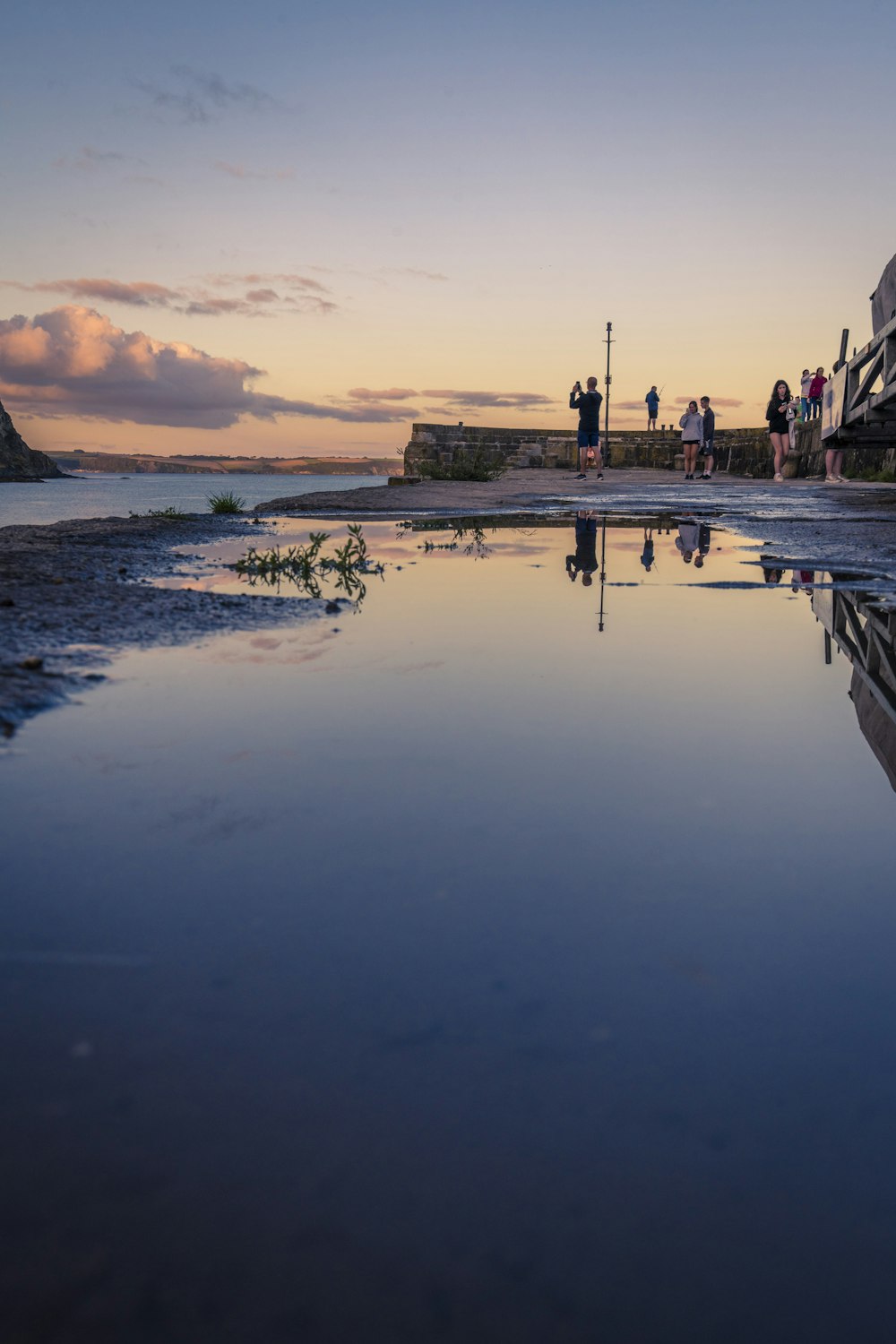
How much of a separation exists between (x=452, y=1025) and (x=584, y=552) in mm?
5600

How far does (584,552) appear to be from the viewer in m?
6.51

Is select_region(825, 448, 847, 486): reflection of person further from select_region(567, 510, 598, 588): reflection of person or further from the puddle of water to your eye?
the puddle of water

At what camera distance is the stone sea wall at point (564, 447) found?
87.7 feet

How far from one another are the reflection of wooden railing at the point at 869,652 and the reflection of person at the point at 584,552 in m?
1.23

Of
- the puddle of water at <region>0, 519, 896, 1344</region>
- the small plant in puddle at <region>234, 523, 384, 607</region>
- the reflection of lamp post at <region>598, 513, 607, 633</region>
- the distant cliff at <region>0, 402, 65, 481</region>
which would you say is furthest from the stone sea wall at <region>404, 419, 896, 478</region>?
the distant cliff at <region>0, 402, 65, 481</region>

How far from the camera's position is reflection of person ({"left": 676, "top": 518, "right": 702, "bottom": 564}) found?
6.34 meters

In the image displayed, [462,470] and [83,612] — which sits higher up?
[462,470]

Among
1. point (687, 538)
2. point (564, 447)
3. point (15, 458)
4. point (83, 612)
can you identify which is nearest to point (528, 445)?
point (564, 447)

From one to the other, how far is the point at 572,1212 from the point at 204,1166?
0.35 metres

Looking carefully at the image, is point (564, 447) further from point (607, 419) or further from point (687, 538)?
point (687, 538)

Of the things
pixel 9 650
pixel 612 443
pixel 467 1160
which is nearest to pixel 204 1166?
pixel 467 1160

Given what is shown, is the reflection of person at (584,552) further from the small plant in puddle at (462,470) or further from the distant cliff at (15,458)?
the distant cliff at (15,458)

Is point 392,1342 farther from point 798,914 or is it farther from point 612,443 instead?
point 612,443

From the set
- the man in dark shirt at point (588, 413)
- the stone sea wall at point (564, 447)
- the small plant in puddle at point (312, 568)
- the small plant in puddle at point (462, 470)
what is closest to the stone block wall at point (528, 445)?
the stone sea wall at point (564, 447)
